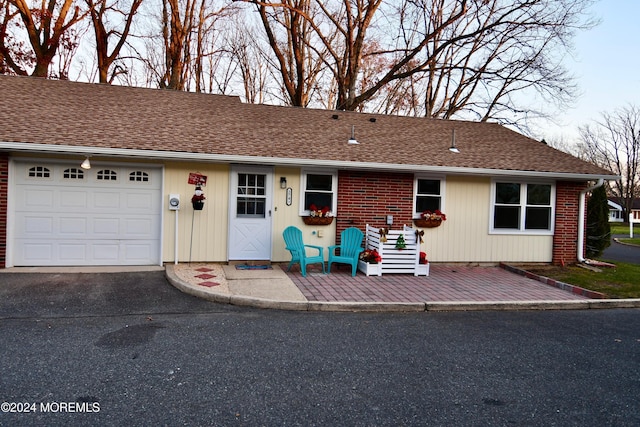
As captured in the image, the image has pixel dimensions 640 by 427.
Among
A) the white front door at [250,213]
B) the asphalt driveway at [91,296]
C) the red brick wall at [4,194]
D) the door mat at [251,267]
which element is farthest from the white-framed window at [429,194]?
the red brick wall at [4,194]

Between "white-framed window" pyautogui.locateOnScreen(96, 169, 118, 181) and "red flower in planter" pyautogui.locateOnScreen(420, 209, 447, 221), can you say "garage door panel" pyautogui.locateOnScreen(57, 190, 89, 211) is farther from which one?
"red flower in planter" pyautogui.locateOnScreen(420, 209, 447, 221)

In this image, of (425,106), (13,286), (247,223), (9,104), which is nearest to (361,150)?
(247,223)

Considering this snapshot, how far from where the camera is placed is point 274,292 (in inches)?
278

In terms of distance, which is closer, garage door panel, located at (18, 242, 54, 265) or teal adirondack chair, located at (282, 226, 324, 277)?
garage door panel, located at (18, 242, 54, 265)

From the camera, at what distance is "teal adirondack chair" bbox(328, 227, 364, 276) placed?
29.2 ft

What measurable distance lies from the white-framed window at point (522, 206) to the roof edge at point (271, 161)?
1.38 feet

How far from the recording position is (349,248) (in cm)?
927

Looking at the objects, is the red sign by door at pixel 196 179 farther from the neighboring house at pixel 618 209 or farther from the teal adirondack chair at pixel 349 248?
the neighboring house at pixel 618 209

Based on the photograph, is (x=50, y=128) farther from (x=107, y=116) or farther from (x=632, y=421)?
(x=632, y=421)

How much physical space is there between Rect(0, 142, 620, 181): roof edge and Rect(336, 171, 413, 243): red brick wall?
0.35m

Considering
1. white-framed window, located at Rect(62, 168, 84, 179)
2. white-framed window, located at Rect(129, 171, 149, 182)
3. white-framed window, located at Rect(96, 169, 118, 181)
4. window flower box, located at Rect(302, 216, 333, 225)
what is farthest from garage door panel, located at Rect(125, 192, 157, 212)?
window flower box, located at Rect(302, 216, 333, 225)

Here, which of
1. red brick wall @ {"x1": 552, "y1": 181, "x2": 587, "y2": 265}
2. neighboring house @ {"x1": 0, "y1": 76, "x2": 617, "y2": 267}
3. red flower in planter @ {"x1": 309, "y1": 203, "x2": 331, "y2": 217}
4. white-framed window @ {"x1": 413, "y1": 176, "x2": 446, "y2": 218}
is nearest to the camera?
neighboring house @ {"x1": 0, "y1": 76, "x2": 617, "y2": 267}

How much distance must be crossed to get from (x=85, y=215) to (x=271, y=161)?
12.4ft

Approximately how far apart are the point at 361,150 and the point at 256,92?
18557mm
